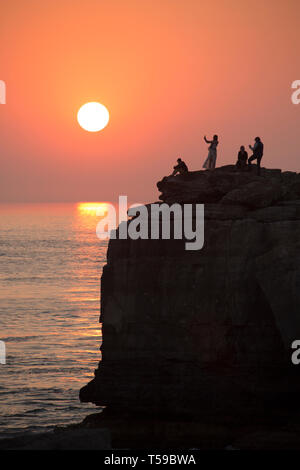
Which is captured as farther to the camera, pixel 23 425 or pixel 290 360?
pixel 23 425

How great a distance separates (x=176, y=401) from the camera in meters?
41.2

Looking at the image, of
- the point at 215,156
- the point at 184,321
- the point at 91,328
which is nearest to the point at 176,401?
the point at 184,321

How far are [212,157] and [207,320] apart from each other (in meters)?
12.3

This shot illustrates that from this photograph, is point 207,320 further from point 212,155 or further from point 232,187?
point 212,155

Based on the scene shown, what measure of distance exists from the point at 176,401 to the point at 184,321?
3815 mm

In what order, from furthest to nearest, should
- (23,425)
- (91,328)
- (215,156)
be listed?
(91,328)
(215,156)
(23,425)

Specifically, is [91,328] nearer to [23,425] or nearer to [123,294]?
[23,425]

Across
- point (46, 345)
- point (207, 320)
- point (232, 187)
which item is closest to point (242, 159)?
point (232, 187)

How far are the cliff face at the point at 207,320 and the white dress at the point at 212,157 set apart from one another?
807cm

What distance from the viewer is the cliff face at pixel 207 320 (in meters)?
40.5

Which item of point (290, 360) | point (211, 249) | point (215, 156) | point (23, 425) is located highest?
point (215, 156)

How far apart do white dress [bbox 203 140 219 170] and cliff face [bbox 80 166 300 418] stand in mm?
8072

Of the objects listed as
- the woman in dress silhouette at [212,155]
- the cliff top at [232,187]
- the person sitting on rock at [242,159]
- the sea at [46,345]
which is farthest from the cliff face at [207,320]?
the woman in dress silhouette at [212,155]

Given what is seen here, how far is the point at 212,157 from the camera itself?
49.9 m
